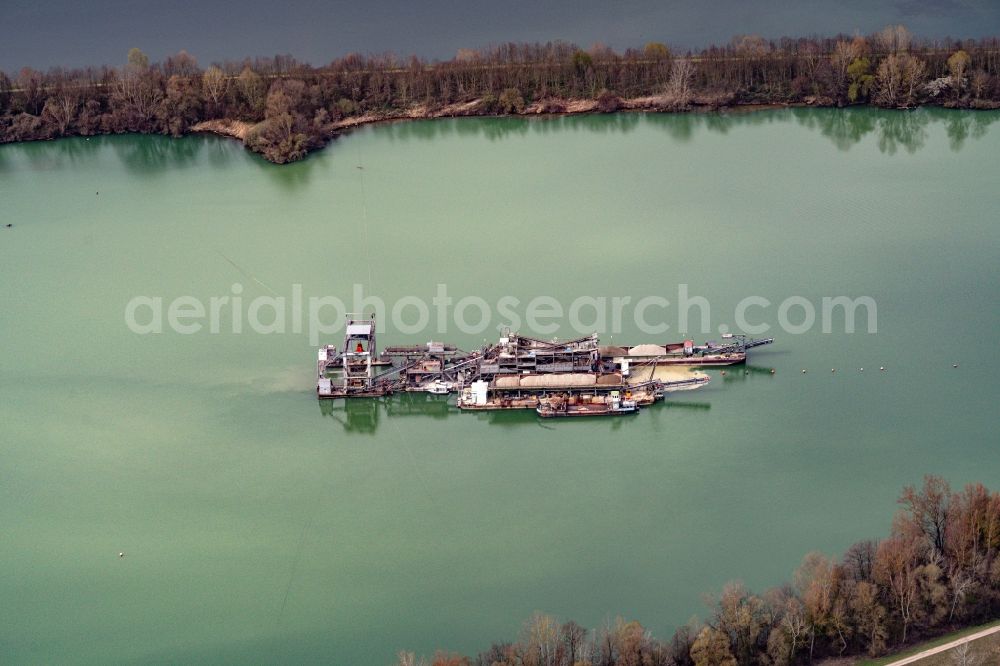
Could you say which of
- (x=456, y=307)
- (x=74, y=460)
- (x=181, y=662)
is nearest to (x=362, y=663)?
(x=181, y=662)

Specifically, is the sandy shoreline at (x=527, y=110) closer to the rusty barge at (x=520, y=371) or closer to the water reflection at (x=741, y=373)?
the rusty barge at (x=520, y=371)

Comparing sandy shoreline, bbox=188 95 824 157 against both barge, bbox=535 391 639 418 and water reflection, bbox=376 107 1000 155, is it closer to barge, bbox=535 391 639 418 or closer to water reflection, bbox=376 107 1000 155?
water reflection, bbox=376 107 1000 155

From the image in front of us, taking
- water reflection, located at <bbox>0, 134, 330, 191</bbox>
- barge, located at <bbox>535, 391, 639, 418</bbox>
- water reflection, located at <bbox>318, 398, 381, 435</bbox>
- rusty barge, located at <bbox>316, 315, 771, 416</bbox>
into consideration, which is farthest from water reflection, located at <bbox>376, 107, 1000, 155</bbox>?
water reflection, located at <bbox>318, 398, 381, 435</bbox>

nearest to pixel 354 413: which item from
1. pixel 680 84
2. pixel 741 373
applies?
pixel 741 373

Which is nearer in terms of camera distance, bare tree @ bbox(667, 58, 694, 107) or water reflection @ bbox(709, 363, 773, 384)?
water reflection @ bbox(709, 363, 773, 384)

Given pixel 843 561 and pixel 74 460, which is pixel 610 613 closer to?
pixel 843 561

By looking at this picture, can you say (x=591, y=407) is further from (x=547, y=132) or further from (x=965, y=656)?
(x=547, y=132)
